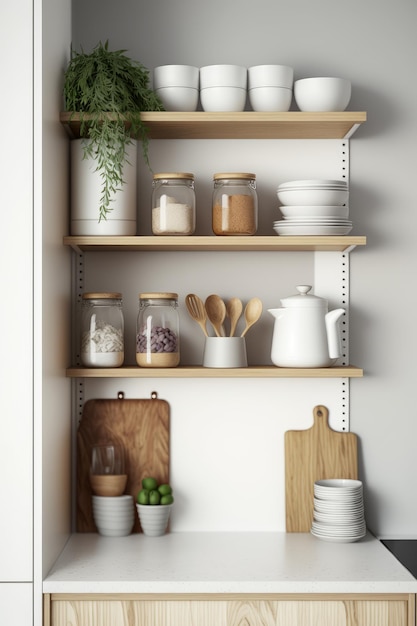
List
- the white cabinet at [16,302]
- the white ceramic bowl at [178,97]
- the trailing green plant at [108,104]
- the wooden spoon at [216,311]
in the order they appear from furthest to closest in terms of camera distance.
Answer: the wooden spoon at [216,311], the white ceramic bowl at [178,97], the trailing green plant at [108,104], the white cabinet at [16,302]

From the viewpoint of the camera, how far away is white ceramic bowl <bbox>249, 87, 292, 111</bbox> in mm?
2287

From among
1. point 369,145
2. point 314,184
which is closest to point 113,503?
point 314,184

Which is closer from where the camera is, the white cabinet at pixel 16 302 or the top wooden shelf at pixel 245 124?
the white cabinet at pixel 16 302

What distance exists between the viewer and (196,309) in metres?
2.40

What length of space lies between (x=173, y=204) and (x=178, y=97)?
0.30 metres

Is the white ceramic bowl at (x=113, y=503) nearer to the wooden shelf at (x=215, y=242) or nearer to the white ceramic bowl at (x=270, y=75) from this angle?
the wooden shelf at (x=215, y=242)

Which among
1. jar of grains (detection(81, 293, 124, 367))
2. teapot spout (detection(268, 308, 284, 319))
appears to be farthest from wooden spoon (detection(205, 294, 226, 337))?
jar of grains (detection(81, 293, 124, 367))

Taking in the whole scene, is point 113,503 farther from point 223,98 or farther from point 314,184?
point 223,98

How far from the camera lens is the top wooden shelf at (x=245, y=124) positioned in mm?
2234

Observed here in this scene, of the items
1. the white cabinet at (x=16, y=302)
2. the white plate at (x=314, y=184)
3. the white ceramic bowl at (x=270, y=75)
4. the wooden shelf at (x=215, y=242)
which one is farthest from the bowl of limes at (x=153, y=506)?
the white ceramic bowl at (x=270, y=75)

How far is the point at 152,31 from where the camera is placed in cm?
247

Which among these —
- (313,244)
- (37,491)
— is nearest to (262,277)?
(313,244)

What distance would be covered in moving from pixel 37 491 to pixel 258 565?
59 centimetres

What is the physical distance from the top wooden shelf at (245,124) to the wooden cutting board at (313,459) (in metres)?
0.85
